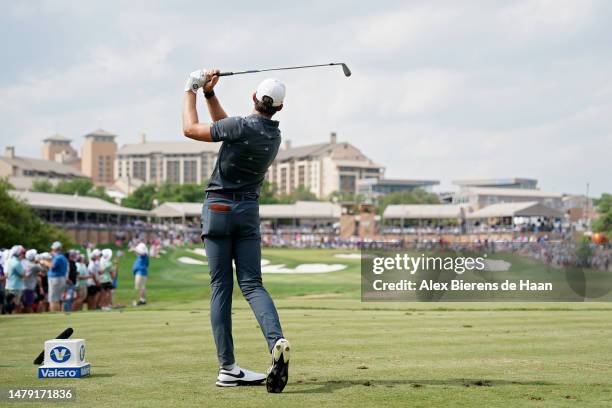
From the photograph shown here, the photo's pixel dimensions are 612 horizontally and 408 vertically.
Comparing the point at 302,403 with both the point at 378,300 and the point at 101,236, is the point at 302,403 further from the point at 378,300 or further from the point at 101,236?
the point at 101,236

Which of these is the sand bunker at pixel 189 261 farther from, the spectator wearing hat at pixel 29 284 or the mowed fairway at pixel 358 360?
the mowed fairway at pixel 358 360

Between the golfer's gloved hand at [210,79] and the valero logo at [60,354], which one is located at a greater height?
the golfer's gloved hand at [210,79]

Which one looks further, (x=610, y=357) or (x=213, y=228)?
(x=610, y=357)

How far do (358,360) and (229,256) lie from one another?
2049 millimetres

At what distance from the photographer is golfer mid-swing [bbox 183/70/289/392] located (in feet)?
25.3

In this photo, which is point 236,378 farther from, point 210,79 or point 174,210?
point 174,210

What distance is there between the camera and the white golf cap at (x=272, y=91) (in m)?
7.79

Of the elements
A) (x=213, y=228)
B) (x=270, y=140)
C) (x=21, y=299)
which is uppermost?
(x=270, y=140)

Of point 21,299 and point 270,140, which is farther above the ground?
point 270,140

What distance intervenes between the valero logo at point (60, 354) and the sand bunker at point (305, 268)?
55.1 m

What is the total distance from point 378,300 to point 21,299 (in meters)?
9.63

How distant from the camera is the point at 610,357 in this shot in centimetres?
935

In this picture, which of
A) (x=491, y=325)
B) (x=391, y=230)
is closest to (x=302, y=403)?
(x=491, y=325)

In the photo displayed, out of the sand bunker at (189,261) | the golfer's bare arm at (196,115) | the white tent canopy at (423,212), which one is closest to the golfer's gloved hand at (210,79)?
the golfer's bare arm at (196,115)
